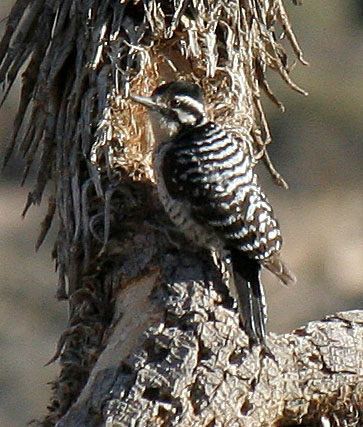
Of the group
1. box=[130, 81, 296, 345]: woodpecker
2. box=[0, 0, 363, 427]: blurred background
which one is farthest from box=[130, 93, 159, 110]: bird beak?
box=[0, 0, 363, 427]: blurred background

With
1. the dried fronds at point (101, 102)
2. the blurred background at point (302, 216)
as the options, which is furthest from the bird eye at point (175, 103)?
the blurred background at point (302, 216)

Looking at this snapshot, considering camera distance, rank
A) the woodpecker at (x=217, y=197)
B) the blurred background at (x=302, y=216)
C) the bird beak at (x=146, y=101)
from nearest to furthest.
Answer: the woodpecker at (x=217, y=197) → the bird beak at (x=146, y=101) → the blurred background at (x=302, y=216)

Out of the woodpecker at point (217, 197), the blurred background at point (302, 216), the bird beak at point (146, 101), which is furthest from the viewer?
the blurred background at point (302, 216)

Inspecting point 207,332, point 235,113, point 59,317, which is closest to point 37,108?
point 235,113

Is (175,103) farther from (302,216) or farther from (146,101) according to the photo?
(302,216)

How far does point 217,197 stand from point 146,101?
0.41 m

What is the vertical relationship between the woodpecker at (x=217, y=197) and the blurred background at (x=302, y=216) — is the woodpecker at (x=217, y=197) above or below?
above

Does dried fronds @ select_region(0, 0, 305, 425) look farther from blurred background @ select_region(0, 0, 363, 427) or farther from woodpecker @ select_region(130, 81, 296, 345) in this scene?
blurred background @ select_region(0, 0, 363, 427)

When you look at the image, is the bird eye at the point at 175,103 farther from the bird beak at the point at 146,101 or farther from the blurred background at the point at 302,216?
the blurred background at the point at 302,216

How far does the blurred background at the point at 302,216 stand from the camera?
11.7m

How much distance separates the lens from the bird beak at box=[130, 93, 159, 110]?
5414 mm

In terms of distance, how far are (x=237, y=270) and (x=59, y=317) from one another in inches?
265

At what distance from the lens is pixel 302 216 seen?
528 inches

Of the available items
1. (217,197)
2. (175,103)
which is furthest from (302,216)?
(217,197)
